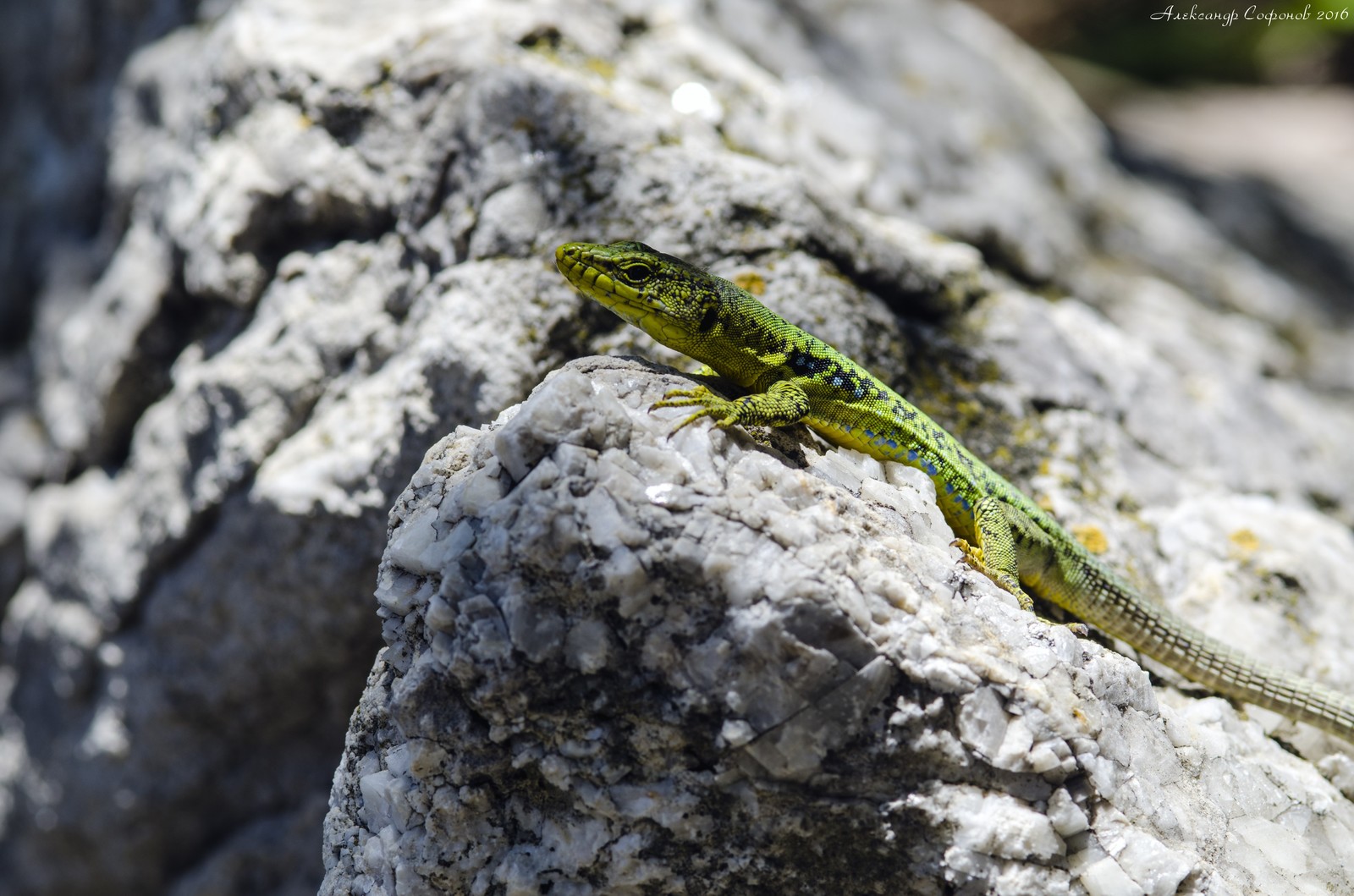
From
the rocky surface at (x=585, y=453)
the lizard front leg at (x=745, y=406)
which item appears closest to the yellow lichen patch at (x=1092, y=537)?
the rocky surface at (x=585, y=453)

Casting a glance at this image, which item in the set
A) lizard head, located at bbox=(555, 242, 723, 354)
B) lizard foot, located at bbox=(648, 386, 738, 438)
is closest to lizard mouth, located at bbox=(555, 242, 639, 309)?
lizard head, located at bbox=(555, 242, 723, 354)

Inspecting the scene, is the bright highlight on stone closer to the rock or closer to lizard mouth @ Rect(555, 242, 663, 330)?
lizard mouth @ Rect(555, 242, 663, 330)

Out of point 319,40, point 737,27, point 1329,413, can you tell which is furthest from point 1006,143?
point 319,40

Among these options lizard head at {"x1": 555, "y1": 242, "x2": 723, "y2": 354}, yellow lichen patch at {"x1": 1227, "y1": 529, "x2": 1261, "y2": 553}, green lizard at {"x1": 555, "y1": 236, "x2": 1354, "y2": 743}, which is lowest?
yellow lichen patch at {"x1": 1227, "y1": 529, "x2": 1261, "y2": 553}

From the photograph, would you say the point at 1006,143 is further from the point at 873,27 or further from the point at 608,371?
the point at 608,371

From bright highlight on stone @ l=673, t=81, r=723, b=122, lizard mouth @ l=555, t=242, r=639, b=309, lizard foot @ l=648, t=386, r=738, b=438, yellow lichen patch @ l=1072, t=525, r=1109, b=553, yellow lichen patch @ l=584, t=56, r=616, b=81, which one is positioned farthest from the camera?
bright highlight on stone @ l=673, t=81, r=723, b=122

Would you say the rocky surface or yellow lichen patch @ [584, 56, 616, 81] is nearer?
the rocky surface
